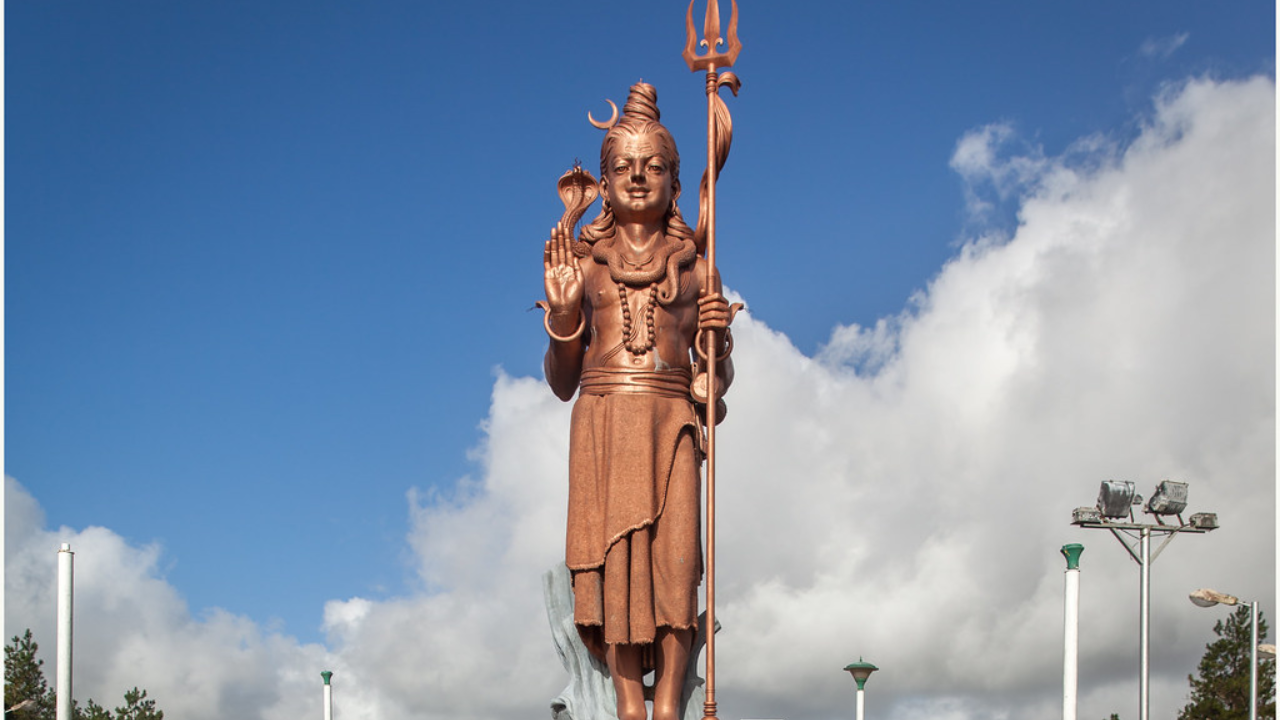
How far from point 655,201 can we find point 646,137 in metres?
0.48

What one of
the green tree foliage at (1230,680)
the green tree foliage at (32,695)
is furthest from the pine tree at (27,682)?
the green tree foliage at (1230,680)

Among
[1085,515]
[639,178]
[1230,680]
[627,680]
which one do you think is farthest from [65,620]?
[1230,680]

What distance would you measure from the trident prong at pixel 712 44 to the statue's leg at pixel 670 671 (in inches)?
161

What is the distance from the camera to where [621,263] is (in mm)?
12062

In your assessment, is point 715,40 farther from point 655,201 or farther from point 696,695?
point 696,695

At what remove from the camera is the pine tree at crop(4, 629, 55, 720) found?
2520 centimetres

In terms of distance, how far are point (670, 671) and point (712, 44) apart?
4512mm

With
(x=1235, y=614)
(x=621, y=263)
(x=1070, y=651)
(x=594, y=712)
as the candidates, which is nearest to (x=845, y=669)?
(x=1070, y=651)

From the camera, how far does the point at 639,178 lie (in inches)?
476

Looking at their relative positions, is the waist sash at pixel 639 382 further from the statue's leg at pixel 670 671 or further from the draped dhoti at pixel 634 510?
the statue's leg at pixel 670 671

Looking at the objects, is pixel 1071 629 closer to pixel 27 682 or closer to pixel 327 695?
pixel 327 695

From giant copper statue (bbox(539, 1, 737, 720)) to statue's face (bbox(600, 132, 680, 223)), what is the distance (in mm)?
10

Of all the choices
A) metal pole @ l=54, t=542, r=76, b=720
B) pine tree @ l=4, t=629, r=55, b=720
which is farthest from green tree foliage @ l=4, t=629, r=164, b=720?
metal pole @ l=54, t=542, r=76, b=720

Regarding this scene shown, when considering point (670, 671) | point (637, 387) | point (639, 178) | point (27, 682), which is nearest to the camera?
point (670, 671)
